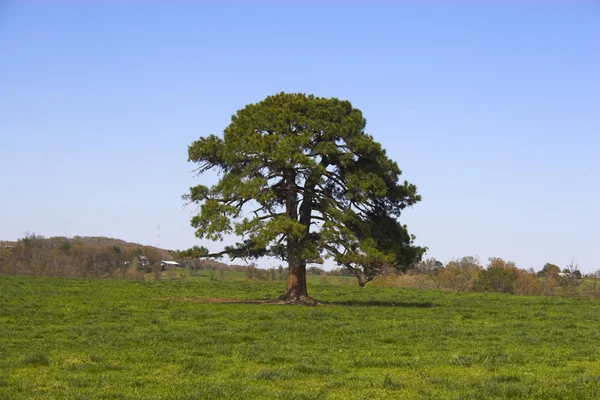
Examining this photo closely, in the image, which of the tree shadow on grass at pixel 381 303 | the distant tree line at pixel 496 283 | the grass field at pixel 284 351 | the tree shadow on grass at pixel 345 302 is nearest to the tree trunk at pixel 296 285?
the tree shadow on grass at pixel 345 302

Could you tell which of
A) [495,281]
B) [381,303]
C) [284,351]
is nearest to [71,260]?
Result: [495,281]

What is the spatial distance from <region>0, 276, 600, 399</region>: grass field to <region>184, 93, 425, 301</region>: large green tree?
9.38ft

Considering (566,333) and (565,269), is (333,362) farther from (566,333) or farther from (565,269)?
(565,269)

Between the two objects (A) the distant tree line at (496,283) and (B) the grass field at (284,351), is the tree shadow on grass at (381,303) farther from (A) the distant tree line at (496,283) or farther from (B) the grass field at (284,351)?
(A) the distant tree line at (496,283)

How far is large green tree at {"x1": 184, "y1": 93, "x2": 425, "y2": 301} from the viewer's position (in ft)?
107

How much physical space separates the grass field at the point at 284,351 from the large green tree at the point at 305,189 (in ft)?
9.38

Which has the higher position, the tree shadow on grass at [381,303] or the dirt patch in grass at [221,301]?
the tree shadow on grass at [381,303]

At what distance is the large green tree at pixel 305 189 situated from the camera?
107ft

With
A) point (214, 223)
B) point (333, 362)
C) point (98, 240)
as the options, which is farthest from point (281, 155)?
point (98, 240)

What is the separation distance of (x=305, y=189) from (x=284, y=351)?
54.0 ft

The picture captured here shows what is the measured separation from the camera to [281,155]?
3197 centimetres

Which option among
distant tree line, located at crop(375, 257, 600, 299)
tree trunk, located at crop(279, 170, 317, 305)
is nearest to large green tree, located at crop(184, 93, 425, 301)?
tree trunk, located at crop(279, 170, 317, 305)

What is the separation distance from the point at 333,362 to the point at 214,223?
17.0 m

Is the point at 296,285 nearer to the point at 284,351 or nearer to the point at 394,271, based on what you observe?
the point at 394,271
